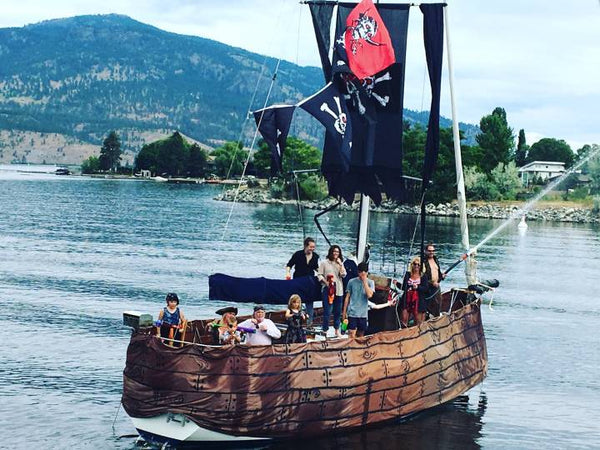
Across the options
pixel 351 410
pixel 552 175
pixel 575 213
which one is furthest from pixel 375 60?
pixel 552 175

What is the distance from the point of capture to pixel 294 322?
23.8 m

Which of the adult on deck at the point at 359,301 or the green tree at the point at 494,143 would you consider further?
the green tree at the point at 494,143

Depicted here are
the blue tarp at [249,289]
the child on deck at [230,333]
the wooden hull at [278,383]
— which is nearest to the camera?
the wooden hull at [278,383]

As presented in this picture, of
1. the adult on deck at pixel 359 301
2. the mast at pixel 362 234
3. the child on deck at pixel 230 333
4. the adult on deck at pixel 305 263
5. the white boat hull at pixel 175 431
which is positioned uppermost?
the mast at pixel 362 234

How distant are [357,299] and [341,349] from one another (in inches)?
103

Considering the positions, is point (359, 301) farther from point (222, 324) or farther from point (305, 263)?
point (222, 324)

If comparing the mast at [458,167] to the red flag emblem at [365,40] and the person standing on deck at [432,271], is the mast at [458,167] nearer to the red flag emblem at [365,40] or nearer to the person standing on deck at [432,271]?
the person standing on deck at [432,271]

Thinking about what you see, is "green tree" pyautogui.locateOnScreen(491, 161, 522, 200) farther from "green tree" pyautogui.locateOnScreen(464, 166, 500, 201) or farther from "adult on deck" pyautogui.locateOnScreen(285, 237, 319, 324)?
"adult on deck" pyautogui.locateOnScreen(285, 237, 319, 324)

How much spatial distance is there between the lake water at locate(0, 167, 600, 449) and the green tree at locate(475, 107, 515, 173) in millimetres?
76942

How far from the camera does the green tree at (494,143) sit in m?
185

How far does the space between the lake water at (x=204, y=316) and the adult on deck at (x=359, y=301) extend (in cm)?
261

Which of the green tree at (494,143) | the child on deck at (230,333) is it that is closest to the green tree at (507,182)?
the green tree at (494,143)

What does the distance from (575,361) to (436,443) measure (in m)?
14.3

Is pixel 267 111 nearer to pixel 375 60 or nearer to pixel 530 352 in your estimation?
pixel 375 60
